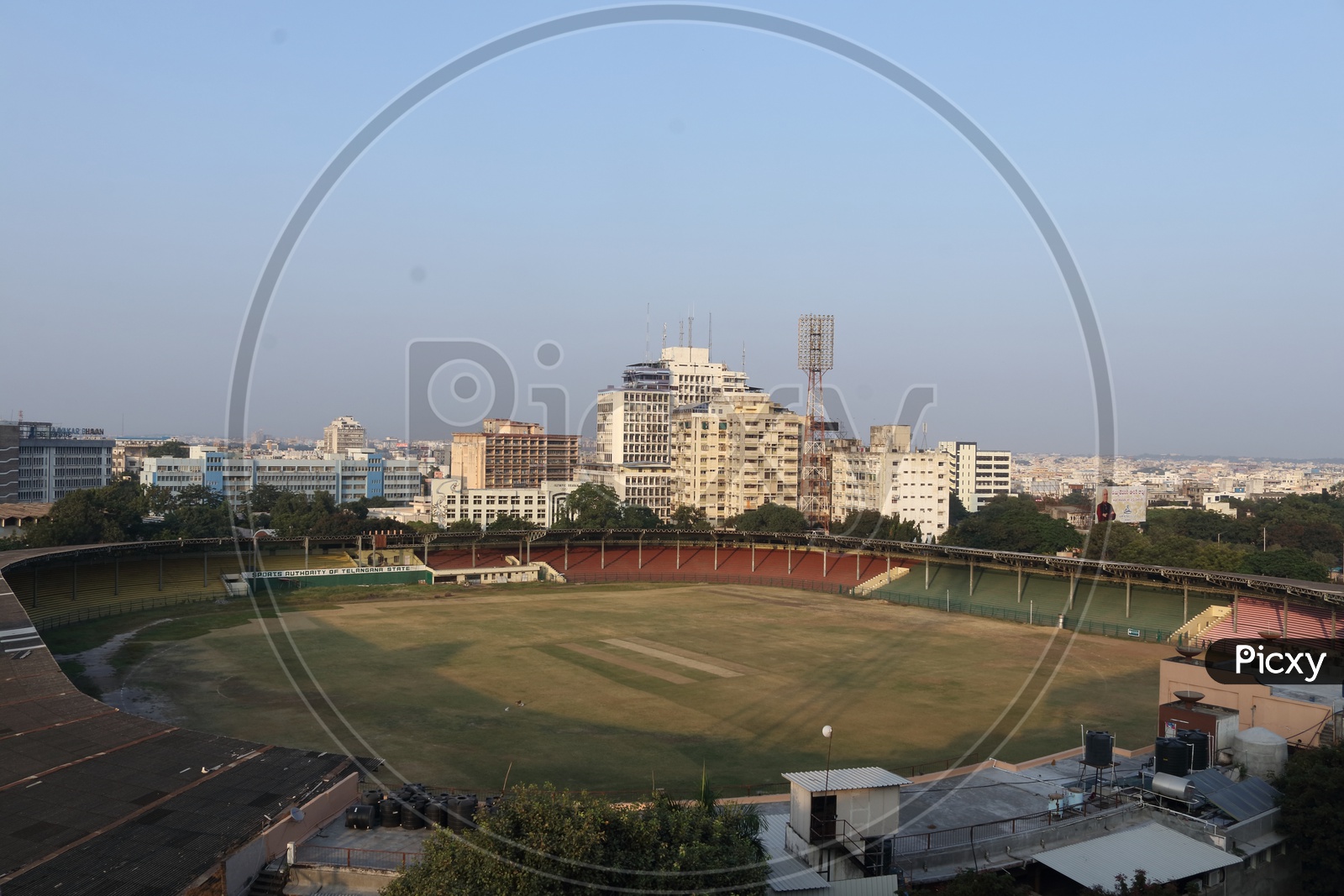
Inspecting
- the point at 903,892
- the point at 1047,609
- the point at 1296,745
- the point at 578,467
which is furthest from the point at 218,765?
the point at 578,467

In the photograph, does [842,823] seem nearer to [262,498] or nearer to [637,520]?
[637,520]

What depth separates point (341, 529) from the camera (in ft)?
243

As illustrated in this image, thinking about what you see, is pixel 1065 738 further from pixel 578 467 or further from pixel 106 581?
pixel 578 467

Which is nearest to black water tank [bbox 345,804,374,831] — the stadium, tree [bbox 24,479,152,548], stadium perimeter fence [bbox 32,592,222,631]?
the stadium

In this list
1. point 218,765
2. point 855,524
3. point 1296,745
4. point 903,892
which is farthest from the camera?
point 855,524

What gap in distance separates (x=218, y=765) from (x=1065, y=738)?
21102mm

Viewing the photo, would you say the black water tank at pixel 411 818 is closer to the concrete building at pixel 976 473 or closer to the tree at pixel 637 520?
the tree at pixel 637 520

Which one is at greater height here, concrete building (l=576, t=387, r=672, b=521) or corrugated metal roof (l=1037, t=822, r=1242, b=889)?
concrete building (l=576, t=387, r=672, b=521)

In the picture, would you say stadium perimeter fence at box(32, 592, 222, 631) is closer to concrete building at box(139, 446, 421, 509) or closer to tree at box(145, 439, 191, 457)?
concrete building at box(139, 446, 421, 509)

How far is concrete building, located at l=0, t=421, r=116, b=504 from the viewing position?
11906 centimetres

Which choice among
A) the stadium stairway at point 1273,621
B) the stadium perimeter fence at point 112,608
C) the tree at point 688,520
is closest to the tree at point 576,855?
the stadium perimeter fence at point 112,608

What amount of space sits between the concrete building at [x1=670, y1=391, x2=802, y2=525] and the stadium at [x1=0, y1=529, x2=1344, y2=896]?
36709 mm

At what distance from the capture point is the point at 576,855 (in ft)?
35.9

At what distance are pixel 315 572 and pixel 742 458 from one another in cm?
5690
